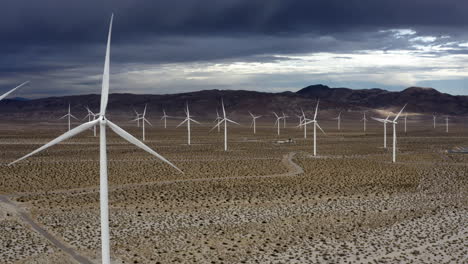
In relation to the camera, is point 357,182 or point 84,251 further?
point 357,182

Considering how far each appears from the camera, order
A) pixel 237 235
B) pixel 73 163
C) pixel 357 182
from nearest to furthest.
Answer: pixel 237 235 → pixel 357 182 → pixel 73 163

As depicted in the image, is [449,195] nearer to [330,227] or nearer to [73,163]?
[330,227]

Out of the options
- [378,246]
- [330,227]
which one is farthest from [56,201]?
[378,246]

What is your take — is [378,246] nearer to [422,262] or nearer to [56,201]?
[422,262]

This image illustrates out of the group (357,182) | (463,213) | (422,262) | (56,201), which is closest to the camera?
(422,262)

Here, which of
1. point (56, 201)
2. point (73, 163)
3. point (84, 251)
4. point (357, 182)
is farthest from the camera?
point (73, 163)

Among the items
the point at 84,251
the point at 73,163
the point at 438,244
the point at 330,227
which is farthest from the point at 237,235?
the point at 73,163
